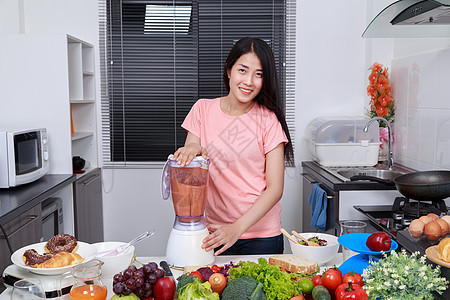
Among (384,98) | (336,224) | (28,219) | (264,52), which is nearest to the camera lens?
(264,52)

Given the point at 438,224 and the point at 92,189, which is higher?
the point at 438,224

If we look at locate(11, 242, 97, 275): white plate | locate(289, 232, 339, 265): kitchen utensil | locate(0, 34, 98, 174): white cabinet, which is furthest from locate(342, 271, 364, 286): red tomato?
locate(0, 34, 98, 174): white cabinet

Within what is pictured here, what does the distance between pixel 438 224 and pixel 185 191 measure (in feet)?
2.52

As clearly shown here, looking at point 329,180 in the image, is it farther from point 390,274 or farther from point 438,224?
point 390,274

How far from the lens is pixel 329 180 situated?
8.79 ft

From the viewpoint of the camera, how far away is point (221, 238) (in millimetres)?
1521

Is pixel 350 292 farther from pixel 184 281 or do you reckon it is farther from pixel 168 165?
pixel 168 165

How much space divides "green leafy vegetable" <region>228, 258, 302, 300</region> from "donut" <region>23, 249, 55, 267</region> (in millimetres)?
501

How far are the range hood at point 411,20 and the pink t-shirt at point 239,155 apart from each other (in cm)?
59

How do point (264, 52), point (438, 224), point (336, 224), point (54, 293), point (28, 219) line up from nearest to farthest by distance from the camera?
point (54, 293) → point (438, 224) → point (264, 52) → point (28, 219) → point (336, 224)

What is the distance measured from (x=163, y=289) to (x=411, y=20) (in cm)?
140

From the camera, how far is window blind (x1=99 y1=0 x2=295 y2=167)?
3533mm

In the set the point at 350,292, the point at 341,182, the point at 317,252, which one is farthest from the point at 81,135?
the point at 350,292

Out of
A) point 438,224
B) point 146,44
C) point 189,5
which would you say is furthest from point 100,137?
point 438,224
